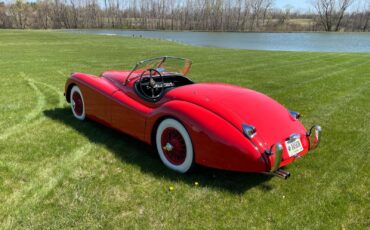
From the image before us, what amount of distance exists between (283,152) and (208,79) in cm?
765

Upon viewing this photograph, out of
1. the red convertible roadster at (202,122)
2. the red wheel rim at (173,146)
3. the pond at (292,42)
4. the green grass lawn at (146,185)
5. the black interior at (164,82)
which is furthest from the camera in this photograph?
the pond at (292,42)

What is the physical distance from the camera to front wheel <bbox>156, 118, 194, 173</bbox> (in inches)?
151

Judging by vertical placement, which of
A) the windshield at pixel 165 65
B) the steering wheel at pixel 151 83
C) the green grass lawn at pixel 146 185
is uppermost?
the windshield at pixel 165 65

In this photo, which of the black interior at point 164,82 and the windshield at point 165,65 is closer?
the black interior at point 164,82

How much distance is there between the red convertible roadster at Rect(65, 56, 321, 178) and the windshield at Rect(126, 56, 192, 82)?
0.02m

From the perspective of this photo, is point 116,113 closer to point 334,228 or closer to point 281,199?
point 281,199

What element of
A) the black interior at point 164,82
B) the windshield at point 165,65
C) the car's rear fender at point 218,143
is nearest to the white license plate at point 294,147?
the car's rear fender at point 218,143

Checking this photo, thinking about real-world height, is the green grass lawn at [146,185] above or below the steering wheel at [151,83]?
below

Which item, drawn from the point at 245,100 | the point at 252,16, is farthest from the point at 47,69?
the point at 252,16

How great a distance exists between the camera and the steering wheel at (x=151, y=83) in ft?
16.2

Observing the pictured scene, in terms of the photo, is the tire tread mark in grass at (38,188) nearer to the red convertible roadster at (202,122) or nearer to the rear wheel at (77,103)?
the red convertible roadster at (202,122)

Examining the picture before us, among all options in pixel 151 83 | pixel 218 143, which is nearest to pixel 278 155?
pixel 218 143

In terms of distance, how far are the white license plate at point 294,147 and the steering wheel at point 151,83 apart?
200 centimetres

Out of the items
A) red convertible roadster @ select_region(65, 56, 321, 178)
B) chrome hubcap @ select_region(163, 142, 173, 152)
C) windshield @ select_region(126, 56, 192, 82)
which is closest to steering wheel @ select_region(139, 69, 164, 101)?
red convertible roadster @ select_region(65, 56, 321, 178)
